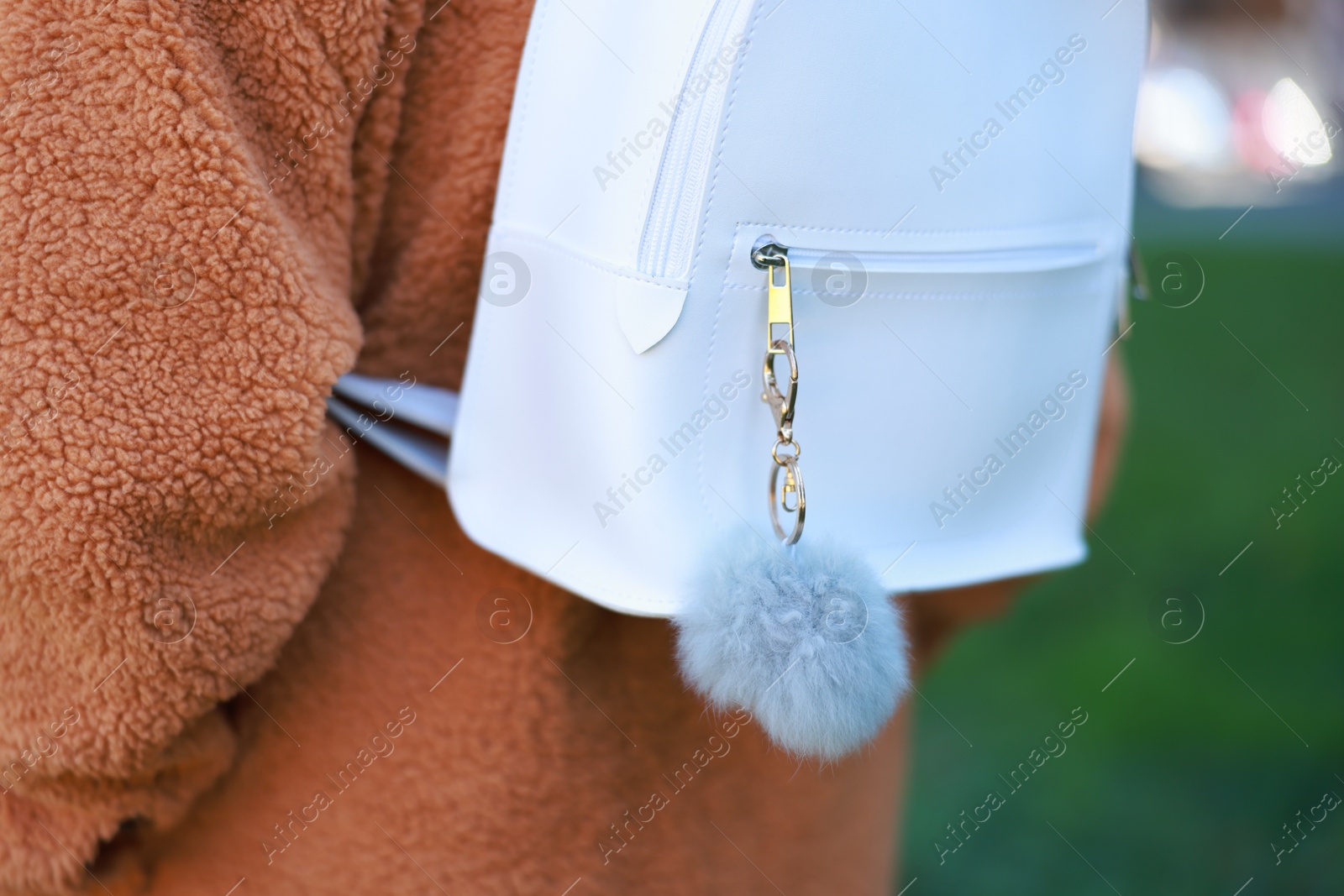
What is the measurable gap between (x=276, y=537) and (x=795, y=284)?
13.2 inches

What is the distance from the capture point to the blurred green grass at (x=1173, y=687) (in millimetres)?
1892

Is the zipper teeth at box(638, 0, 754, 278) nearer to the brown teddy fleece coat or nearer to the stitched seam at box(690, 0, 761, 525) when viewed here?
the stitched seam at box(690, 0, 761, 525)

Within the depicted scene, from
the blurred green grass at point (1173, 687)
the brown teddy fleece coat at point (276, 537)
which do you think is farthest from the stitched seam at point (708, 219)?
the blurred green grass at point (1173, 687)

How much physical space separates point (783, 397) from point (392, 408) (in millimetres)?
255

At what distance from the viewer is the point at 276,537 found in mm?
631

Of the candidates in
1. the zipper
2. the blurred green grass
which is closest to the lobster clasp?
the zipper

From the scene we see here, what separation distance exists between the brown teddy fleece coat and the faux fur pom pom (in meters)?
0.16

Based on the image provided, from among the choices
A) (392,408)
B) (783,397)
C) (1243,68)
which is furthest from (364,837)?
(1243,68)

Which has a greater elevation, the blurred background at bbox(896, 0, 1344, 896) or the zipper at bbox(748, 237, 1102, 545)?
the zipper at bbox(748, 237, 1102, 545)

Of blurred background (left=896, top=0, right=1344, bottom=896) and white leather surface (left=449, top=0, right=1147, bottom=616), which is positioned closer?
white leather surface (left=449, top=0, right=1147, bottom=616)

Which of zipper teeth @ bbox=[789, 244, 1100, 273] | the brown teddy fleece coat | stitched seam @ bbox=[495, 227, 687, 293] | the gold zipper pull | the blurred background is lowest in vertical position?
the blurred background

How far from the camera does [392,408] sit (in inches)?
27.0

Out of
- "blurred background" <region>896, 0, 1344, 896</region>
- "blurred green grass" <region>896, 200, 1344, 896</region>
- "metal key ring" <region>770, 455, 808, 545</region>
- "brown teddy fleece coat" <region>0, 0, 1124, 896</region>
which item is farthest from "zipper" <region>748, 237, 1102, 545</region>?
"blurred green grass" <region>896, 200, 1344, 896</region>

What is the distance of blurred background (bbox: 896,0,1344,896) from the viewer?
74.8 inches
